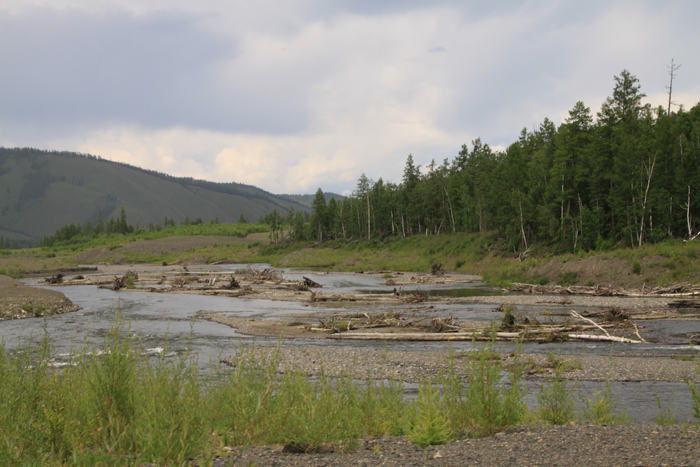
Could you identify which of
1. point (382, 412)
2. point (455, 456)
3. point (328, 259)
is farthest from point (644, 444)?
point (328, 259)

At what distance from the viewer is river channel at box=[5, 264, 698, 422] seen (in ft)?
44.4

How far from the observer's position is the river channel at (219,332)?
44.4 ft

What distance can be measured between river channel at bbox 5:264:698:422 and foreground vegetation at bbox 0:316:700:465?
2.15 feet

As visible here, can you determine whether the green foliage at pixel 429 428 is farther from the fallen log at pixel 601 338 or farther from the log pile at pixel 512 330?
the fallen log at pixel 601 338

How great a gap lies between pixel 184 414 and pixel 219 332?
20639 millimetres

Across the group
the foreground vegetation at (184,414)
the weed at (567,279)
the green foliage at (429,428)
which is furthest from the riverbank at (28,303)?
the weed at (567,279)

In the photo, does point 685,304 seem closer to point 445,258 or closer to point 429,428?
point 429,428

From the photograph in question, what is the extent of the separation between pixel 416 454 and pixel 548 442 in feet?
7.13

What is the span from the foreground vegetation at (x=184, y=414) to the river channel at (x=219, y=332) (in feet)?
2.15

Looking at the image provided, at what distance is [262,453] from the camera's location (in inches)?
285

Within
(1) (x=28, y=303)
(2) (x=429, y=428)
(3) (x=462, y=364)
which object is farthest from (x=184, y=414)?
(1) (x=28, y=303)

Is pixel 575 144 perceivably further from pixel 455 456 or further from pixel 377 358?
pixel 455 456

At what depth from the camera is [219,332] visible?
2623cm

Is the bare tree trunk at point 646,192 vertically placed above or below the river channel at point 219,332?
above
